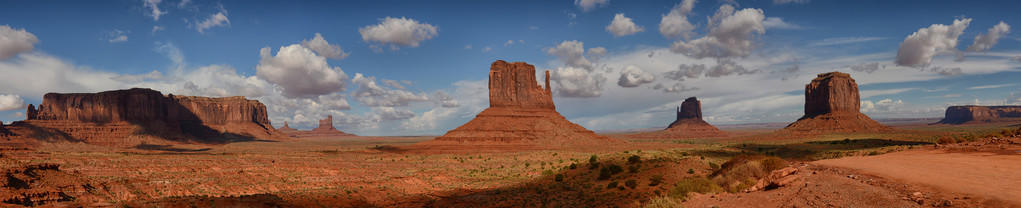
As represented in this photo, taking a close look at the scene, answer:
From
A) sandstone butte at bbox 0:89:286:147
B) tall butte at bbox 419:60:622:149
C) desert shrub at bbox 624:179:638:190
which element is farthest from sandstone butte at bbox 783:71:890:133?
sandstone butte at bbox 0:89:286:147

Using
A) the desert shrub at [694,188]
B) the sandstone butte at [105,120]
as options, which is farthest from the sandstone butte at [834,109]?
the sandstone butte at [105,120]

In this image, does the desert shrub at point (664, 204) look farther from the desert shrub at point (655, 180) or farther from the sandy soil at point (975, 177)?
the desert shrub at point (655, 180)

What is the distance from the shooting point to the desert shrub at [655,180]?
81.9 ft

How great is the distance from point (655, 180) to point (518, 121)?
79.1 m

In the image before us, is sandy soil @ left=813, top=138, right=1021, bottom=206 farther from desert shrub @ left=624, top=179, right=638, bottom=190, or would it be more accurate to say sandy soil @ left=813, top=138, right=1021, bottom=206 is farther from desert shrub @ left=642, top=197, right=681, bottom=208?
desert shrub @ left=624, top=179, right=638, bottom=190

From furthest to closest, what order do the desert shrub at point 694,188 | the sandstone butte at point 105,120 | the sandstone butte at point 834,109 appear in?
1. the sandstone butte at point 105,120
2. the sandstone butte at point 834,109
3. the desert shrub at point 694,188

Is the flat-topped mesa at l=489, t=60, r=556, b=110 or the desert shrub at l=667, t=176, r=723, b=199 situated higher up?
the flat-topped mesa at l=489, t=60, r=556, b=110

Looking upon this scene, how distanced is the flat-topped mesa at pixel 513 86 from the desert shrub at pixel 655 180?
3398 inches

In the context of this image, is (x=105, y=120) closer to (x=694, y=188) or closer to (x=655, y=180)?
(x=655, y=180)

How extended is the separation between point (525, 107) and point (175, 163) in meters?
76.5

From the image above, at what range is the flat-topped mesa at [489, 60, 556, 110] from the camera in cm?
11194

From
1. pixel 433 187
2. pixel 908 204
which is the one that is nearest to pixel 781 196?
pixel 908 204

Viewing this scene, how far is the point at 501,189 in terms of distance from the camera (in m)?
35.2

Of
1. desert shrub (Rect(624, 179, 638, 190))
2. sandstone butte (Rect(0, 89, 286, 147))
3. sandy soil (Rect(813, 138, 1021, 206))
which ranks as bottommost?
desert shrub (Rect(624, 179, 638, 190))
